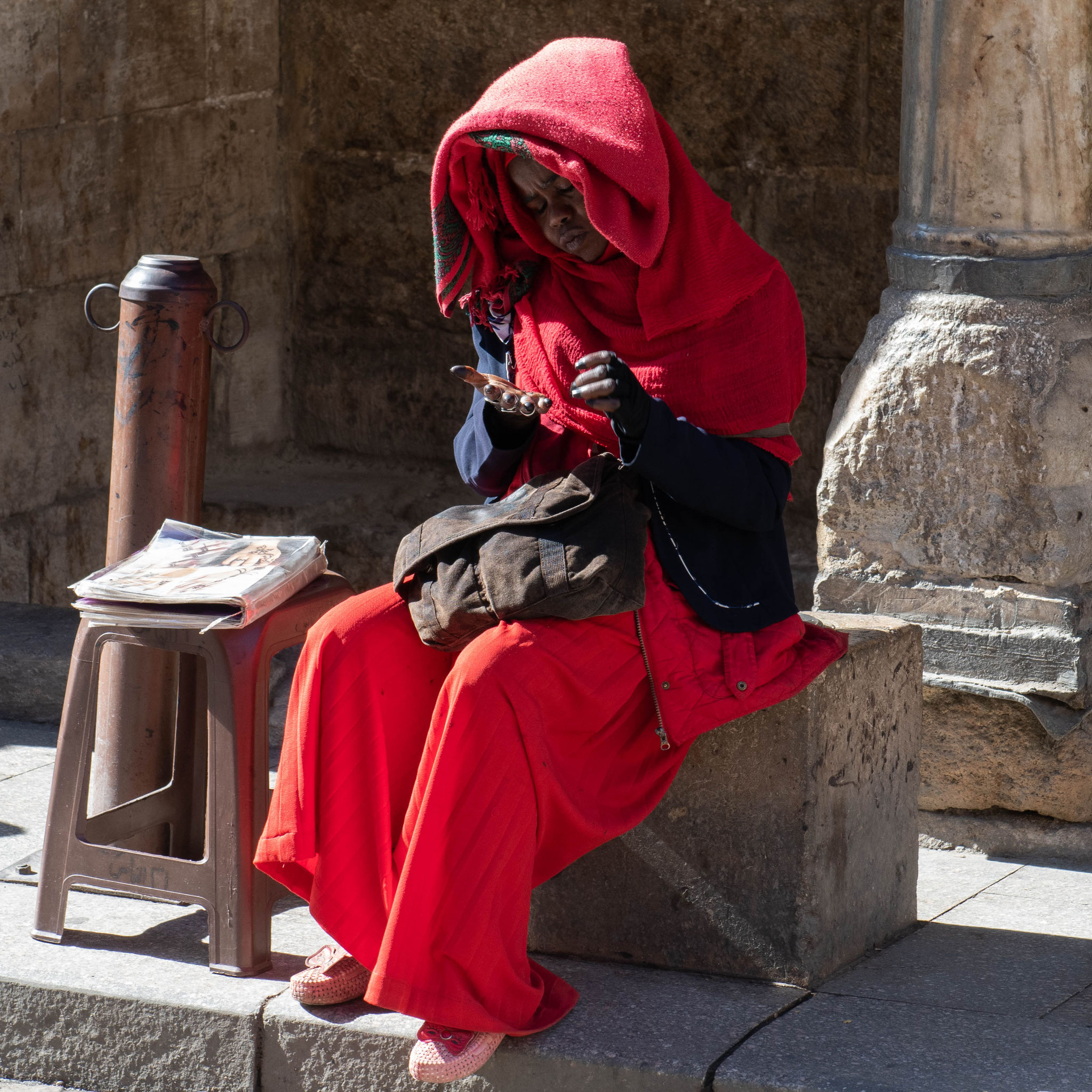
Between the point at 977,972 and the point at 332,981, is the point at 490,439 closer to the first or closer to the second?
the point at 332,981

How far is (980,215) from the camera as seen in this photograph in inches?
161

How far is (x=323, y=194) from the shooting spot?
24.2 feet

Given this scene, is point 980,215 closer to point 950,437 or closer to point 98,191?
point 950,437

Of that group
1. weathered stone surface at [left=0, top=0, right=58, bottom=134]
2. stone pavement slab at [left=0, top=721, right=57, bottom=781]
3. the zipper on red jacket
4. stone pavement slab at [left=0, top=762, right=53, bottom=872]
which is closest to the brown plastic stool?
stone pavement slab at [left=0, top=762, right=53, bottom=872]

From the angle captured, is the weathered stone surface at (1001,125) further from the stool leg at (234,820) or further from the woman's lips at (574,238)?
the stool leg at (234,820)

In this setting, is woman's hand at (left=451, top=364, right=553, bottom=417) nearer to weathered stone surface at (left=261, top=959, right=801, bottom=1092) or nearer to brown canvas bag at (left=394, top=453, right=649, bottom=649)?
brown canvas bag at (left=394, top=453, right=649, bottom=649)

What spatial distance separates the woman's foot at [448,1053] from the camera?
2844 millimetres

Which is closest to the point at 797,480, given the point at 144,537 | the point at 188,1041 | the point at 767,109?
the point at 767,109

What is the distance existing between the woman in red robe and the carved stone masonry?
3.11ft

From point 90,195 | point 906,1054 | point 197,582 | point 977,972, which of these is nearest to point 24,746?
point 197,582

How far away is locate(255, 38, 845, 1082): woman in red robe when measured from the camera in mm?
2877

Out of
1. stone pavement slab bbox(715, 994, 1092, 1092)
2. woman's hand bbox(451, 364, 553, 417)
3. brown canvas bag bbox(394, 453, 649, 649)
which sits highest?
woman's hand bbox(451, 364, 553, 417)

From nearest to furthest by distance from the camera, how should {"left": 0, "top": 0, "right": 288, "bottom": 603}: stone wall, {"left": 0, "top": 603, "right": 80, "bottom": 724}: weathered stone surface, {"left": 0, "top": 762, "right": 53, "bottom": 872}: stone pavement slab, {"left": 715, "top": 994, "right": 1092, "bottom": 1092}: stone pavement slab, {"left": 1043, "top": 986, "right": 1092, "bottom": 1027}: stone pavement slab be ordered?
{"left": 715, "top": 994, "right": 1092, "bottom": 1092}: stone pavement slab, {"left": 1043, "top": 986, "right": 1092, "bottom": 1027}: stone pavement slab, {"left": 0, "top": 762, "right": 53, "bottom": 872}: stone pavement slab, {"left": 0, "top": 603, "right": 80, "bottom": 724}: weathered stone surface, {"left": 0, "top": 0, "right": 288, "bottom": 603}: stone wall

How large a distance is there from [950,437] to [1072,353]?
0.32m
